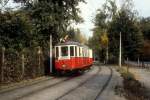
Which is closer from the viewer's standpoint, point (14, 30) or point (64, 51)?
point (14, 30)

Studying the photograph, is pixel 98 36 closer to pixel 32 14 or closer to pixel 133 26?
pixel 133 26

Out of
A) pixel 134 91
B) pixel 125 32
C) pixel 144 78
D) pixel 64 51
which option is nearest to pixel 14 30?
pixel 64 51

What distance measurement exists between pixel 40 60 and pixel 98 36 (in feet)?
215

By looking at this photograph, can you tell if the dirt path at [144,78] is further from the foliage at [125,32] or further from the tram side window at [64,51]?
the foliage at [125,32]

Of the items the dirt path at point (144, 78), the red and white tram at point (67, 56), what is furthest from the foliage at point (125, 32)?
the red and white tram at point (67, 56)

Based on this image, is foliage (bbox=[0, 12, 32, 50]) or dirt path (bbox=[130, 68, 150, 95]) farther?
foliage (bbox=[0, 12, 32, 50])

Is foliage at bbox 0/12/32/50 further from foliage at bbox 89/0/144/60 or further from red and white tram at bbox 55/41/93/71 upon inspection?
foliage at bbox 89/0/144/60

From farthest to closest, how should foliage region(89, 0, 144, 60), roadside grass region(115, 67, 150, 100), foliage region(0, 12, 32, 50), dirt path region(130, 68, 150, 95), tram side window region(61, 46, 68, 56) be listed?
foliage region(89, 0, 144, 60) < tram side window region(61, 46, 68, 56) < foliage region(0, 12, 32, 50) < dirt path region(130, 68, 150, 95) < roadside grass region(115, 67, 150, 100)

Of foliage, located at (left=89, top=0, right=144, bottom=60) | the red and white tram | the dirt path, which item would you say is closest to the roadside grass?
the dirt path

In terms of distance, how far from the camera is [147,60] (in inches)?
3772

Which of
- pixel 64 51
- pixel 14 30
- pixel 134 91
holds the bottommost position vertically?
pixel 134 91

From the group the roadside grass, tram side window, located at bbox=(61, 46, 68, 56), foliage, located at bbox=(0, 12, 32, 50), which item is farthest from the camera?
tram side window, located at bbox=(61, 46, 68, 56)

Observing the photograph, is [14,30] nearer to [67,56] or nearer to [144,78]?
[67,56]

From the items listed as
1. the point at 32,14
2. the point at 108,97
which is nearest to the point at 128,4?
the point at 32,14
